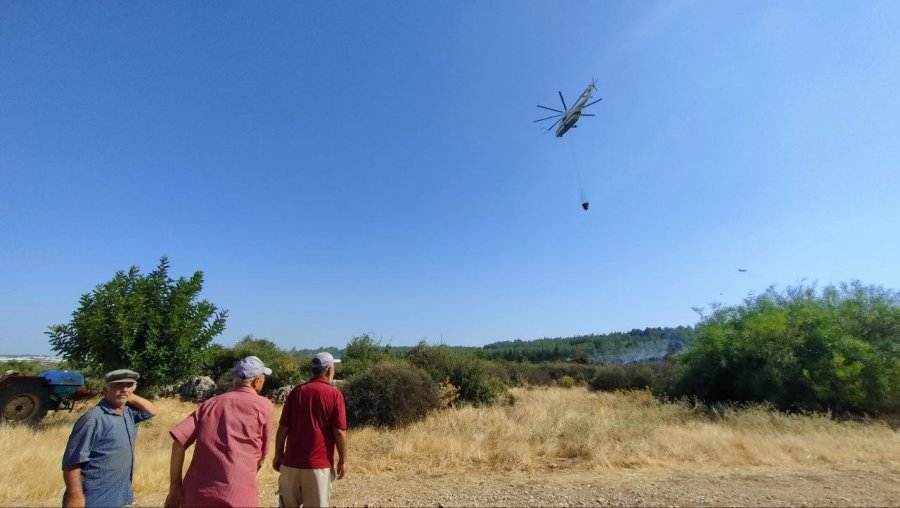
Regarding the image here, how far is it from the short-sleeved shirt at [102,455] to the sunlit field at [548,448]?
10.3 feet

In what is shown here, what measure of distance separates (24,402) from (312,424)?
492 inches

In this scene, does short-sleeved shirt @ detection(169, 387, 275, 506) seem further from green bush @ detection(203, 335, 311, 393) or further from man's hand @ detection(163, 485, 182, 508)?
green bush @ detection(203, 335, 311, 393)

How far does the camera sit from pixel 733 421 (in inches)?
400

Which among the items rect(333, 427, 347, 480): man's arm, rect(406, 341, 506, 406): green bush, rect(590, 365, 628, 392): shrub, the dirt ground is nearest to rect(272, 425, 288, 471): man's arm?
rect(333, 427, 347, 480): man's arm

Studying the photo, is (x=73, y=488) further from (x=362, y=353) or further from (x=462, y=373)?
(x=362, y=353)

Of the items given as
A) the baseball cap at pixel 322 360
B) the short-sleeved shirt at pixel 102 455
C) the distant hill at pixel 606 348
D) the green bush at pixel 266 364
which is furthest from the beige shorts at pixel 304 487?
the distant hill at pixel 606 348

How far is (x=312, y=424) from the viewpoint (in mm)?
3842

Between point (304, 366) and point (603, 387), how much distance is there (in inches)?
643

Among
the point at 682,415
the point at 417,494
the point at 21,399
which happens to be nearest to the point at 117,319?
the point at 21,399

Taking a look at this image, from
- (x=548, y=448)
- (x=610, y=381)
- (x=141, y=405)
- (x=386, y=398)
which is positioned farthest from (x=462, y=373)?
→ (x=141, y=405)

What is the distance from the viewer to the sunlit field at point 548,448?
6477 mm

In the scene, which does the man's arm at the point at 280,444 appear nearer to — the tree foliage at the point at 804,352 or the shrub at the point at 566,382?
the tree foliage at the point at 804,352

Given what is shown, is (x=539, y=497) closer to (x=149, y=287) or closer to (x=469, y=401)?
(x=469, y=401)

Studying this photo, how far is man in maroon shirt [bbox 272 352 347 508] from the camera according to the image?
12.3 feet
